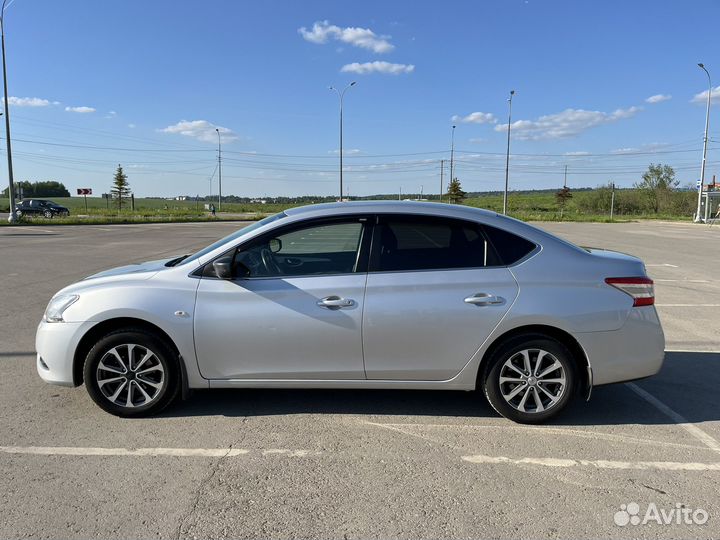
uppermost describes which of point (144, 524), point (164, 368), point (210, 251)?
point (210, 251)

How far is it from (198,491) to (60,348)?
1.75 metres

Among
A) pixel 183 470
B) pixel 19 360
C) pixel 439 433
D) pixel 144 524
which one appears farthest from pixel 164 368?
pixel 19 360

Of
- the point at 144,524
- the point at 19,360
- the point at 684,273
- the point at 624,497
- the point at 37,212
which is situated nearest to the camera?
the point at 144,524

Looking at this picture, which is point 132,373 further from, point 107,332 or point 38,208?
point 38,208

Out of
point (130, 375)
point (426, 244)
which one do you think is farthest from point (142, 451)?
point (426, 244)

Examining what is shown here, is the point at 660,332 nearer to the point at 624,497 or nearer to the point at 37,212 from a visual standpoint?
the point at 624,497

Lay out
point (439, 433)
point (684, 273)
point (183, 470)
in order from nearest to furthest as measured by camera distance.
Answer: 1. point (183, 470)
2. point (439, 433)
3. point (684, 273)

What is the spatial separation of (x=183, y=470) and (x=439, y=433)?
178 cm

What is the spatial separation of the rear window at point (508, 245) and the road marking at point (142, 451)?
198 cm

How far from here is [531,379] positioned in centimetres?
378

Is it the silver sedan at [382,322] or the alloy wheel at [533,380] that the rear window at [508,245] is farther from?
the alloy wheel at [533,380]

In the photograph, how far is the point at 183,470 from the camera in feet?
10.4

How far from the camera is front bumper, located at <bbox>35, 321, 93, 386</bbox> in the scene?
3826 millimetres

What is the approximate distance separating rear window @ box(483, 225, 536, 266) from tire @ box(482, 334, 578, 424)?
1.98 ft
